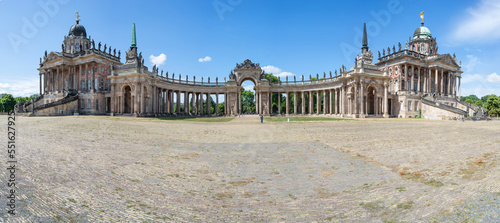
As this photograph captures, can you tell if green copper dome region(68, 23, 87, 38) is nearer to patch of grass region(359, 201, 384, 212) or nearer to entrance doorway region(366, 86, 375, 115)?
entrance doorway region(366, 86, 375, 115)

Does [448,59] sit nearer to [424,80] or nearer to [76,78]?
[424,80]

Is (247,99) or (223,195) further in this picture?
(247,99)

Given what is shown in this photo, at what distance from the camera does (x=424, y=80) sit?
184 feet

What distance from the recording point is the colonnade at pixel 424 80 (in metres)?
53.3

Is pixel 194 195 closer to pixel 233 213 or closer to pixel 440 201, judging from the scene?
pixel 233 213

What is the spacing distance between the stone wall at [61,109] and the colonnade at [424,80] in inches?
2919

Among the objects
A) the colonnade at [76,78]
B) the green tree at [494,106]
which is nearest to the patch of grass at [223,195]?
the colonnade at [76,78]

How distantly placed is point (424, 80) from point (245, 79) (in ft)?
150

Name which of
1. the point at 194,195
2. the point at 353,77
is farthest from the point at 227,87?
the point at 194,195

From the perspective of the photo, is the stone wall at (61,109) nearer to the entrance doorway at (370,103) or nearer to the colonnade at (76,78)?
the colonnade at (76,78)

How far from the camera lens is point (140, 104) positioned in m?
44.5

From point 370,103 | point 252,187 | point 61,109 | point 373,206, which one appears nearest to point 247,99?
point 370,103

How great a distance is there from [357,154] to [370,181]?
3858 mm

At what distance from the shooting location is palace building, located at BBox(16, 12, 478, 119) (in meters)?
45.6
